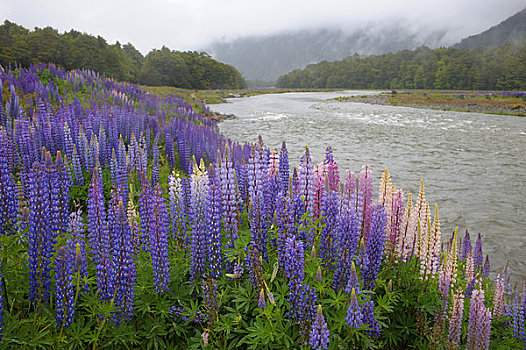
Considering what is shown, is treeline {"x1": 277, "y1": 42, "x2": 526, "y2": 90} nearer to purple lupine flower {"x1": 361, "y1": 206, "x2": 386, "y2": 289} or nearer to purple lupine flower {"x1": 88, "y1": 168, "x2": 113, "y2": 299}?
purple lupine flower {"x1": 361, "y1": 206, "x2": 386, "y2": 289}

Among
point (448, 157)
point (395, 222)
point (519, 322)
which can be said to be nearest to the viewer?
point (519, 322)

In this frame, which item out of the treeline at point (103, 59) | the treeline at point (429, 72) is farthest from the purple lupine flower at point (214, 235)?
the treeline at point (429, 72)

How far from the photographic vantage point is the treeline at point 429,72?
86.1 meters

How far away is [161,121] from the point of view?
45.9 feet

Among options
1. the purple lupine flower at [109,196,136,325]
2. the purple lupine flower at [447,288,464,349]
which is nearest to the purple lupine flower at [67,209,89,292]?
the purple lupine flower at [109,196,136,325]

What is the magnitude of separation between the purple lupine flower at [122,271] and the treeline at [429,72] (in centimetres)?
9811

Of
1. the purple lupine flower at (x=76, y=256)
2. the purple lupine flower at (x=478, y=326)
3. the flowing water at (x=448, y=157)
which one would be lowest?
the flowing water at (x=448, y=157)

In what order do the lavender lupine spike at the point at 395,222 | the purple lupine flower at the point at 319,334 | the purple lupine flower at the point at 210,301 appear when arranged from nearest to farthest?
1. the purple lupine flower at the point at 319,334
2. the purple lupine flower at the point at 210,301
3. the lavender lupine spike at the point at 395,222

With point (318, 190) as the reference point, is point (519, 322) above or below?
below

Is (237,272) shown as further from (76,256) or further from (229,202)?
(76,256)

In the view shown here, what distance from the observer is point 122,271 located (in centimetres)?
342

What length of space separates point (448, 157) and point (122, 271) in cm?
1815

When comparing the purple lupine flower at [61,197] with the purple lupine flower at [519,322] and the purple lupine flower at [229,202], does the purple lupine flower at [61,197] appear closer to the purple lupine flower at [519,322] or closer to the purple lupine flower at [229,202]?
the purple lupine flower at [229,202]

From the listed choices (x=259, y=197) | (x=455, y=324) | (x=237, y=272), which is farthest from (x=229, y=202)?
(x=455, y=324)
